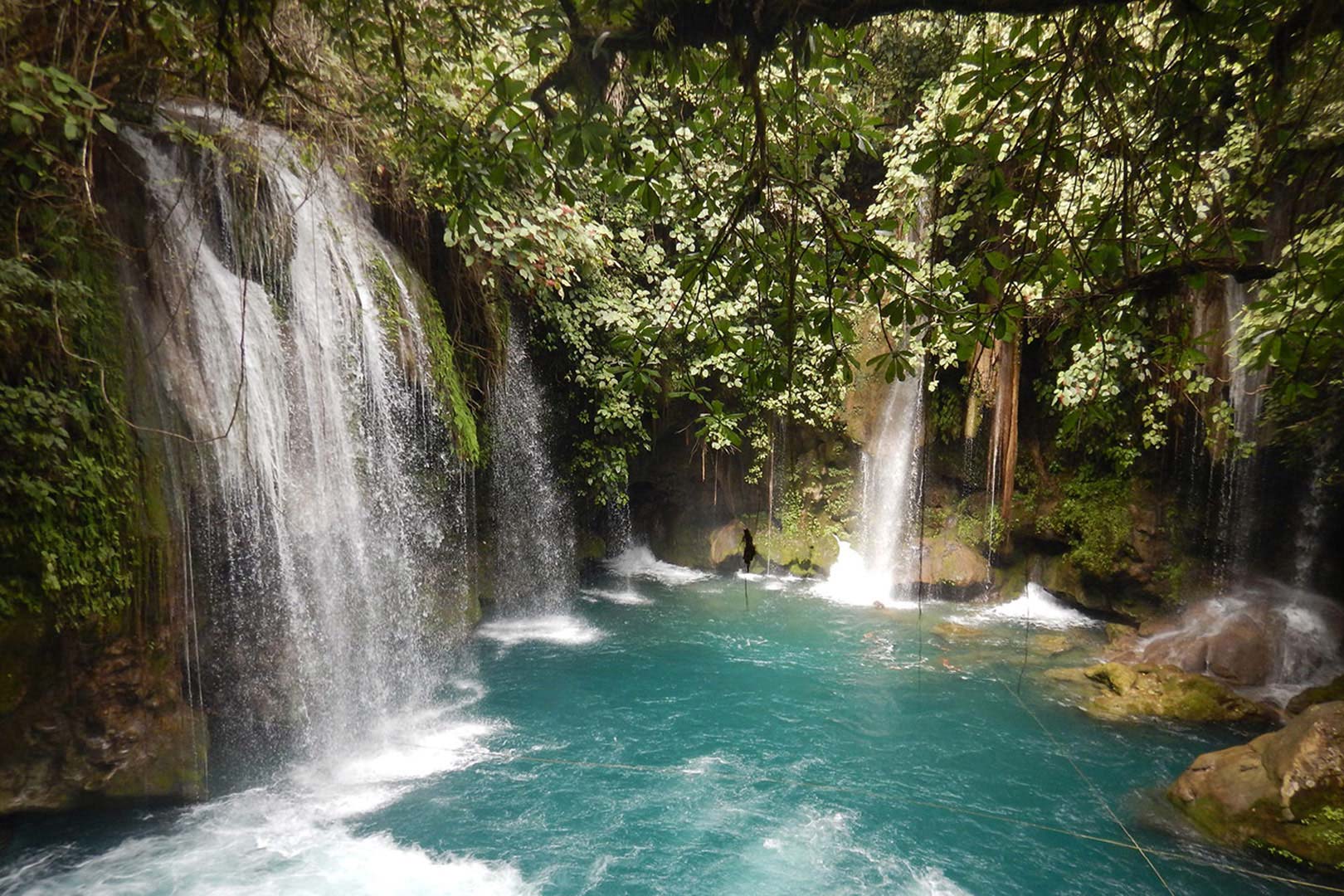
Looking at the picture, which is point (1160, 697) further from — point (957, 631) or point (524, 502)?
point (524, 502)

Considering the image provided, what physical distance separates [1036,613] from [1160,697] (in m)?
3.09

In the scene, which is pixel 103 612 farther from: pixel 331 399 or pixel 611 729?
pixel 611 729

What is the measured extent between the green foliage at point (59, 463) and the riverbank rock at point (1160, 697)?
884 cm

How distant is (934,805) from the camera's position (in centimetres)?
586

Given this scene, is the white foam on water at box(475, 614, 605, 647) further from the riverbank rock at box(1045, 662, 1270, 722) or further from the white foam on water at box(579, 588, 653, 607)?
the riverbank rock at box(1045, 662, 1270, 722)

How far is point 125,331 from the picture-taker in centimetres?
491

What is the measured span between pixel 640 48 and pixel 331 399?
203 inches

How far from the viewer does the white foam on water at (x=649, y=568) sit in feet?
42.0

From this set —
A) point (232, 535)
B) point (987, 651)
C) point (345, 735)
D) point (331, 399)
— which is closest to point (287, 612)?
point (232, 535)

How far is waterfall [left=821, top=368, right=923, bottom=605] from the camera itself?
11898 mm

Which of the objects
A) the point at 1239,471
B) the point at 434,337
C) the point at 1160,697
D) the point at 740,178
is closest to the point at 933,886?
the point at 1160,697

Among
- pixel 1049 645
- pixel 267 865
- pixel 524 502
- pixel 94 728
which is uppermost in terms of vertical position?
pixel 524 502

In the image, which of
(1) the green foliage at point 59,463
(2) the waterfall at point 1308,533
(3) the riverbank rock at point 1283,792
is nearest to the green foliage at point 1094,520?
(2) the waterfall at point 1308,533

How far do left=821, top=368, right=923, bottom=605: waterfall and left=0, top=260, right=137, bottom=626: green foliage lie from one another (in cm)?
964
